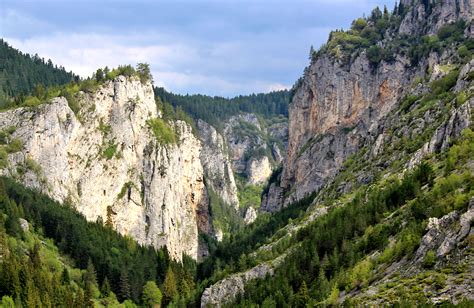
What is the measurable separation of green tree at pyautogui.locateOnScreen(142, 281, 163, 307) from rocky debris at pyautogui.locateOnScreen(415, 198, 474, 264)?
81607mm

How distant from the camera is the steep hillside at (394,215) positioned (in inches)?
2213

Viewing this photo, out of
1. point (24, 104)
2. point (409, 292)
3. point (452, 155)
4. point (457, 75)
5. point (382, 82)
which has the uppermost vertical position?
point (24, 104)

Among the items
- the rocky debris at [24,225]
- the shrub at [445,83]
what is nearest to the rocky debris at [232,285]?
the shrub at [445,83]

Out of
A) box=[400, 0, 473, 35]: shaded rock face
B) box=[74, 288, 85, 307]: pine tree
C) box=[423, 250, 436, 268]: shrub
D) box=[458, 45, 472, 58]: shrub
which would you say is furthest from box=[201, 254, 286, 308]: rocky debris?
box=[400, 0, 473, 35]: shaded rock face

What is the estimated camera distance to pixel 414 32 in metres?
190

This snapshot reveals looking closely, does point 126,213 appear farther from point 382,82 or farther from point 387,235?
point 387,235

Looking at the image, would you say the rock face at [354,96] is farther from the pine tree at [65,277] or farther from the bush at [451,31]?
the pine tree at [65,277]

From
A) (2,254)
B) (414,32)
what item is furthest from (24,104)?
(414,32)

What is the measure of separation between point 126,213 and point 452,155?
138 m

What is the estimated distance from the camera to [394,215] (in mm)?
76938

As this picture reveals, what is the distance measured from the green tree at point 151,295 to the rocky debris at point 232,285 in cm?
2618

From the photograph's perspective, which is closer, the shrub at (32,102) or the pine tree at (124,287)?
the pine tree at (124,287)

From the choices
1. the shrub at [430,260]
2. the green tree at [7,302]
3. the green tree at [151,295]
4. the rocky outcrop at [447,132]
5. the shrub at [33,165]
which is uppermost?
the shrub at [33,165]

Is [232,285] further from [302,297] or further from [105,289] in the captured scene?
[105,289]
